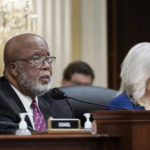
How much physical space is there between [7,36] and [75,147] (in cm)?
375

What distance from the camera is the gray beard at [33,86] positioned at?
3601mm

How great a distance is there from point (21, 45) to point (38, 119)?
0.43 m

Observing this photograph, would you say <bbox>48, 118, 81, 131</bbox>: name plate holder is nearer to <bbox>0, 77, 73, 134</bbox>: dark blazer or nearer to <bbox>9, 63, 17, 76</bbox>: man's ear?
<bbox>0, 77, 73, 134</bbox>: dark blazer

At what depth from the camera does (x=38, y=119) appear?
3.54 metres

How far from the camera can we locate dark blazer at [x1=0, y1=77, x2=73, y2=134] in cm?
317

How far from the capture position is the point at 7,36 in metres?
6.23

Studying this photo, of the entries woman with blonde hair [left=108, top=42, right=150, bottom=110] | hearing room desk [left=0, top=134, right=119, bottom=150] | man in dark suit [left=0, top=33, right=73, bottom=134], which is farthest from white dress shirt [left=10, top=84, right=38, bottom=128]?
hearing room desk [left=0, top=134, right=119, bottom=150]

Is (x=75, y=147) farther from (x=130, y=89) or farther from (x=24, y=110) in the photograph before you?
(x=130, y=89)

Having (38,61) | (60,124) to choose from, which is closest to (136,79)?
(38,61)

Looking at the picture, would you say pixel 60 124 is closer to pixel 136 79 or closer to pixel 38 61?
pixel 38 61

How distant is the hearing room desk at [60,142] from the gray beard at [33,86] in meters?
1.04

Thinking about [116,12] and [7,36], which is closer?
[7,36]

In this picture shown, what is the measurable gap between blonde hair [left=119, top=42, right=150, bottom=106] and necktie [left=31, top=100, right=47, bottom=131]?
21.2 inches

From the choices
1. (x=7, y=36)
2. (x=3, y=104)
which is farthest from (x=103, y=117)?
(x=7, y=36)
